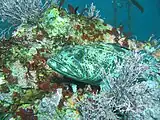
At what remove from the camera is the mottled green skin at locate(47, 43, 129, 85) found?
4270 mm

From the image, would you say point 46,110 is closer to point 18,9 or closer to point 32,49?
point 32,49

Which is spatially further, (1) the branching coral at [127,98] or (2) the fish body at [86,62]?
(2) the fish body at [86,62]

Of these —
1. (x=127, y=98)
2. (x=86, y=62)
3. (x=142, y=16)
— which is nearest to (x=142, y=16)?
(x=142, y=16)

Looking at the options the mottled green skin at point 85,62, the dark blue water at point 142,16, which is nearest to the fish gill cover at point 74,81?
the mottled green skin at point 85,62

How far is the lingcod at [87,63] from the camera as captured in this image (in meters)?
4.25

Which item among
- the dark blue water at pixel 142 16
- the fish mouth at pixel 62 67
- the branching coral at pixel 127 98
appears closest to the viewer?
the branching coral at pixel 127 98

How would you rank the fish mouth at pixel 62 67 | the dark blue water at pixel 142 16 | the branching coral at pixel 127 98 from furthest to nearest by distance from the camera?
1. the dark blue water at pixel 142 16
2. the fish mouth at pixel 62 67
3. the branching coral at pixel 127 98

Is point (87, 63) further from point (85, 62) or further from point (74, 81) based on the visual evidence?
point (74, 81)

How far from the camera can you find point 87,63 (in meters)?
4.41

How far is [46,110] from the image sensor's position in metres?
3.96

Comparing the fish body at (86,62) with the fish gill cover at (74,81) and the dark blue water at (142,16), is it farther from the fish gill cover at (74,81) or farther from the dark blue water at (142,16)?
the dark blue water at (142,16)

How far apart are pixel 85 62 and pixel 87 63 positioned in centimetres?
3

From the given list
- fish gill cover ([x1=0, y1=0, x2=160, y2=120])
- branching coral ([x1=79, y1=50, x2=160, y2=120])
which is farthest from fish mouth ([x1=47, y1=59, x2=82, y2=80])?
branching coral ([x1=79, y1=50, x2=160, y2=120])

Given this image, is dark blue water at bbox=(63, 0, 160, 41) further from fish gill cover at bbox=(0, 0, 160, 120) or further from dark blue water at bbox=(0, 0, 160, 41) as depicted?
fish gill cover at bbox=(0, 0, 160, 120)
